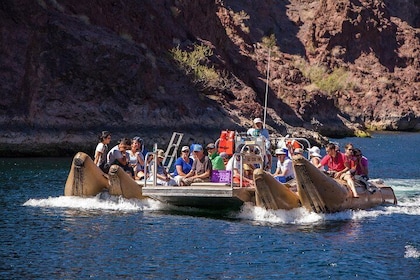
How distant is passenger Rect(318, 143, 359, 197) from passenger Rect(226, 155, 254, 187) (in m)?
2.27

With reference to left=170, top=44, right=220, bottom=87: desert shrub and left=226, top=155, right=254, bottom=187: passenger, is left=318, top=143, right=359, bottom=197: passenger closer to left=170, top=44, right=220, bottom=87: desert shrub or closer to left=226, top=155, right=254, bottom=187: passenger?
left=226, top=155, right=254, bottom=187: passenger

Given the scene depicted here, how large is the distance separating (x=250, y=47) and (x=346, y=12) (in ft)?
145

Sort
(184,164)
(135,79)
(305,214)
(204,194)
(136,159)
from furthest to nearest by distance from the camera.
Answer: (135,79)
(136,159)
(184,164)
(204,194)
(305,214)

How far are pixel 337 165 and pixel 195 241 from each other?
7.37m

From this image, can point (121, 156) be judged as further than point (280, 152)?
Yes

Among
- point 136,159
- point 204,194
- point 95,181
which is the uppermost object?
point 136,159

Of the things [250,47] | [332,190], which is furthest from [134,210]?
[250,47]

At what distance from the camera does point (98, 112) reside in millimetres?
64750

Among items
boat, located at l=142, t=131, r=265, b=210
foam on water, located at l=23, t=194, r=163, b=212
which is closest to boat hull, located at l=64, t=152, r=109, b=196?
foam on water, located at l=23, t=194, r=163, b=212

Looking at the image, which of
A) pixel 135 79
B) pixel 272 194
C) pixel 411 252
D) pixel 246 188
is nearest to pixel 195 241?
pixel 272 194

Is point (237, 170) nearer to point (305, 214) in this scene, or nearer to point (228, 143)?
point (305, 214)

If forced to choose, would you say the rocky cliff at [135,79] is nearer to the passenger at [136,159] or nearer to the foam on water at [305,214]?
the passenger at [136,159]

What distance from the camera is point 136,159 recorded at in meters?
31.1

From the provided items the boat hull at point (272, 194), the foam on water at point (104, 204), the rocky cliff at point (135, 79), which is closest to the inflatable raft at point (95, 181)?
the foam on water at point (104, 204)
